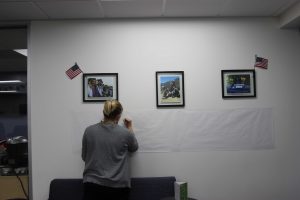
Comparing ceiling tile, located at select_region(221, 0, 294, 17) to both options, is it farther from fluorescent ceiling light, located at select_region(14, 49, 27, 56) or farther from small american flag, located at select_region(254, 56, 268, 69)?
fluorescent ceiling light, located at select_region(14, 49, 27, 56)

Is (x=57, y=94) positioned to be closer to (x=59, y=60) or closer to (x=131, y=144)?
(x=59, y=60)

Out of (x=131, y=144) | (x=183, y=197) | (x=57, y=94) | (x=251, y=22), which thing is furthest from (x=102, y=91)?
(x=251, y=22)

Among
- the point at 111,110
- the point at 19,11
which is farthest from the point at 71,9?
the point at 111,110

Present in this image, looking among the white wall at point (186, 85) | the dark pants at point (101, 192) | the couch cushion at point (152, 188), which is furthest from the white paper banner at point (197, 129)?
the dark pants at point (101, 192)

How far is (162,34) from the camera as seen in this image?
3.14 meters

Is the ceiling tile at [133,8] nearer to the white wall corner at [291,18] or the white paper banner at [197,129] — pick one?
the white paper banner at [197,129]

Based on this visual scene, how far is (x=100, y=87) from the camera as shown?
309 cm

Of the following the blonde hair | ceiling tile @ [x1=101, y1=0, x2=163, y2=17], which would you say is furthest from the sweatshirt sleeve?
ceiling tile @ [x1=101, y1=0, x2=163, y2=17]

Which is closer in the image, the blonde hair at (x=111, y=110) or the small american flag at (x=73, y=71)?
the blonde hair at (x=111, y=110)

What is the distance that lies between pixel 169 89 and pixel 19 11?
173 centimetres

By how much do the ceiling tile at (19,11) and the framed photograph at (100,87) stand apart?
800 millimetres

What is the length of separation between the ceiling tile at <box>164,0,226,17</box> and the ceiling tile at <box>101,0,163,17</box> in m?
0.11

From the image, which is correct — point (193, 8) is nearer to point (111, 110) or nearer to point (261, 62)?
point (261, 62)

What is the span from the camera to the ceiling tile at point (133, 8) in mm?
2732
